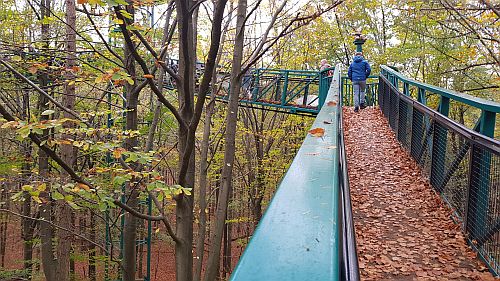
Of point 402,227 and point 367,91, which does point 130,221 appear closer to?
point 402,227

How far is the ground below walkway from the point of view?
12.8ft

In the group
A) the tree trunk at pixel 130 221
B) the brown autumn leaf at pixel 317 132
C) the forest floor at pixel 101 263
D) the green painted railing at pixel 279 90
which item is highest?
the green painted railing at pixel 279 90

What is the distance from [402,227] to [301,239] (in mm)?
4477

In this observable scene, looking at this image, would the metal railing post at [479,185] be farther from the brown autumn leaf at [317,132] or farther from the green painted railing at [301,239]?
the green painted railing at [301,239]

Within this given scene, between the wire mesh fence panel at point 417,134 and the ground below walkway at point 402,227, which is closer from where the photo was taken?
the ground below walkway at point 402,227

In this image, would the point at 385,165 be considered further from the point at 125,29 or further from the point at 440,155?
the point at 125,29

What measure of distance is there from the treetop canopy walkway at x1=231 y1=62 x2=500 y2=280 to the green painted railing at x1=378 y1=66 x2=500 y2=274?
1cm

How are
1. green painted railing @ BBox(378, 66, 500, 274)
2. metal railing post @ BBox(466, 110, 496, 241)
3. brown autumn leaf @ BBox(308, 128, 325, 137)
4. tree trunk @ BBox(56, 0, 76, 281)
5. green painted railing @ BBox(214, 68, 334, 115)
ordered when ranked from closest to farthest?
brown autumn leaf @ BBox(308, 128, 325, 137), green painted railing @ BBox(378, 66, 500, 274), metal railing post @ BBox(466, 110, 496, 241), tree trunk @ BBox(56, 0, 76, 281), green painted railing @ BBox(214, 68, 334, 115)

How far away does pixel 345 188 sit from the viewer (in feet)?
5.58

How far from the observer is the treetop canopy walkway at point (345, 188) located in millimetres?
765

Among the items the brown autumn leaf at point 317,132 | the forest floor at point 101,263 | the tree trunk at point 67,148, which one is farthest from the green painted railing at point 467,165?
the forest floor at point 101,263

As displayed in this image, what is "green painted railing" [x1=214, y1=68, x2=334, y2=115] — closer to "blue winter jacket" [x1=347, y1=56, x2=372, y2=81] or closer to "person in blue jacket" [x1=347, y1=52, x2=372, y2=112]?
"person in blue jacket" [x1=347, y1=52, x2=372, y2=112]

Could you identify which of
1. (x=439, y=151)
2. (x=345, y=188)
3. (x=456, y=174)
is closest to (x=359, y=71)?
(x=439, y=151)

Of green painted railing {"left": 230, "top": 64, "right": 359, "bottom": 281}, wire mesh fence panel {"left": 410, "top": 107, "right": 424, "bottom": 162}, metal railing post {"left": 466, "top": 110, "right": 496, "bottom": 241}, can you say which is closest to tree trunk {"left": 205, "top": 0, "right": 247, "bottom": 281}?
wire mesh fence panel {"left": 410, "top": 107, "right": 424, "bottom": 162}
